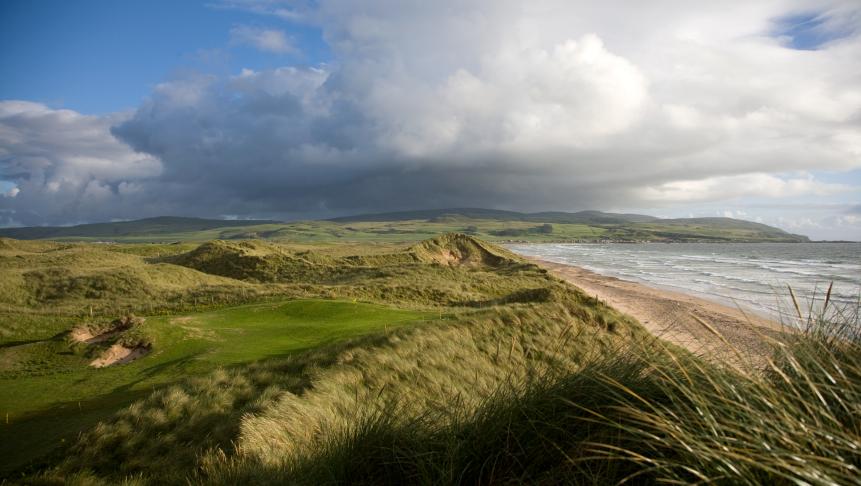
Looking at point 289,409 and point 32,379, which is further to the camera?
point 32,379

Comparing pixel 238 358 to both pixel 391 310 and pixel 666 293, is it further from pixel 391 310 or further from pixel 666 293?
pixel 666 293

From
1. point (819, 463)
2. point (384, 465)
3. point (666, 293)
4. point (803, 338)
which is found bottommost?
point (666, 293)

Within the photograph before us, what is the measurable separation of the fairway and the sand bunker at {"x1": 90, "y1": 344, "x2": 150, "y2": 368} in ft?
0.96

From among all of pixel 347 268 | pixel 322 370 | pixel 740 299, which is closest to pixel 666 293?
pixel 740 299

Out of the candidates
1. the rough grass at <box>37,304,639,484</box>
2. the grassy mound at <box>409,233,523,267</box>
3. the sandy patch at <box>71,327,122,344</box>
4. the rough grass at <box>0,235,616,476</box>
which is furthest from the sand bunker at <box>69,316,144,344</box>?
the grassy mound at <box>409,233,523,267</box>

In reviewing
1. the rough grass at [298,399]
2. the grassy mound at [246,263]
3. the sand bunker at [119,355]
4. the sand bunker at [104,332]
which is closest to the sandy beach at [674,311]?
the rough grass at [298,399]

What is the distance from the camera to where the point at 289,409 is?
7.45m

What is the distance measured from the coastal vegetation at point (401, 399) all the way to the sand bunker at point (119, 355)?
156mm

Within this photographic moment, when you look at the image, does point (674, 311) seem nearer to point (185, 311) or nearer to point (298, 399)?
point (185, 311)

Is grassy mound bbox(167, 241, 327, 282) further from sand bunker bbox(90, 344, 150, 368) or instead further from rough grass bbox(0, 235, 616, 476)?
sand bunker bbox(90, 344, 150, 368)

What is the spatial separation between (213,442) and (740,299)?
41.3 metres

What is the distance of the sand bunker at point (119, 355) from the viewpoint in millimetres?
11797

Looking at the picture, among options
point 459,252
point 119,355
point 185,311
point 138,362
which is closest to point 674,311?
point 459,252

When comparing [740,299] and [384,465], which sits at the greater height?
[384,465]
